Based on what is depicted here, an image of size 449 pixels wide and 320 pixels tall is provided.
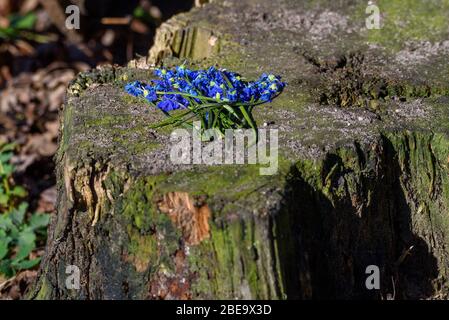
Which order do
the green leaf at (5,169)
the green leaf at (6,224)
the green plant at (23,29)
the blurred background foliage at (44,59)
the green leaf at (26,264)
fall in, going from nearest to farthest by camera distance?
the green leaf at (26,264)
the green leaf at (6,224)
the green leaf at (5,169)
the blurred background foliage at (44,59)
the green plant at (23,29)

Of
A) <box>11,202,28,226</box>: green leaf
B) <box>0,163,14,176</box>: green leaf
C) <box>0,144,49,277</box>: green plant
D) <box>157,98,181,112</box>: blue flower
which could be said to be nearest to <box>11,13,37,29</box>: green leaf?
<box>0,144,49,277</box>: green plant

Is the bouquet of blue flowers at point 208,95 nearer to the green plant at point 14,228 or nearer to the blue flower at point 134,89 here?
the blue flower at point 134,89

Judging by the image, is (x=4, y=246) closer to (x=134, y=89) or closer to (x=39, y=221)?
(x=39, y=221)

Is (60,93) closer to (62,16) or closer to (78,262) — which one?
(62,16)

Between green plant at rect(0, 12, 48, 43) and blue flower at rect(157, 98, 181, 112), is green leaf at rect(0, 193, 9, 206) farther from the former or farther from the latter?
green plant at rect(0, 12, 48, 43)
